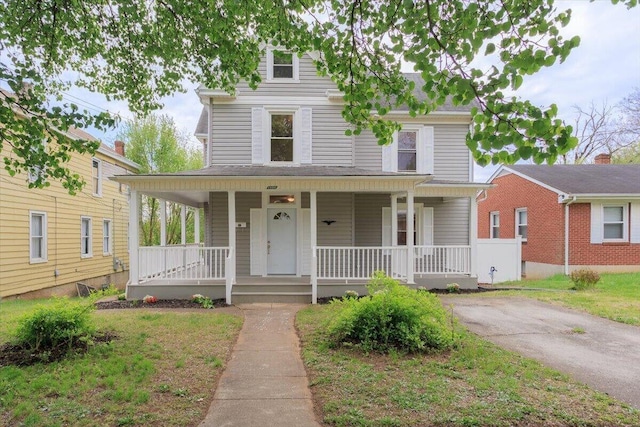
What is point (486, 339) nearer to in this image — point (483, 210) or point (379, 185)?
point (379, 185)

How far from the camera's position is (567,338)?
223 inches

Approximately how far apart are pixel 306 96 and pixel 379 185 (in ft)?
12.9

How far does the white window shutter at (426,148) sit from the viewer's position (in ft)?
38.5

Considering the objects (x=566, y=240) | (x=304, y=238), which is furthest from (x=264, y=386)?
(x=566, y=240)

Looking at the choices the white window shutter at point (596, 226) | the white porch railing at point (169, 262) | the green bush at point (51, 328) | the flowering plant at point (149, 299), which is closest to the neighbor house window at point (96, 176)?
the white porch railing at point (169, 262)

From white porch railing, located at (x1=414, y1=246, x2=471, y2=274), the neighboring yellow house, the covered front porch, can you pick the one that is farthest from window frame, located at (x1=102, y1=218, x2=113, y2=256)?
white porch railing, located at (x1=414, y1=246, x2=471, y2=274)

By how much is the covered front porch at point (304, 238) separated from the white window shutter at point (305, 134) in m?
1.10

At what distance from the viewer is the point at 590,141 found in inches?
1085

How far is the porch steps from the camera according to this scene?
345 inches

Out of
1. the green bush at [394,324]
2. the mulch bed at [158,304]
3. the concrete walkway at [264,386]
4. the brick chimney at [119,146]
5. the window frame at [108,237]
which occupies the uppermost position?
the brick chimney at [119,146]

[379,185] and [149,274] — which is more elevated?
[379,185]

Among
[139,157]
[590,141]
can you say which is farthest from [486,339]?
[590,141]

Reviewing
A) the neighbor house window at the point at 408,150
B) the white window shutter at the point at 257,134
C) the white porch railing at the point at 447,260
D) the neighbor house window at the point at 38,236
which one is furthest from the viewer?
the neighbor house window at the point at 38,236

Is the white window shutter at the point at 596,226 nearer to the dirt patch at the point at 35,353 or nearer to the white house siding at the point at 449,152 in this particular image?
the white house siding at the point at 449,152
